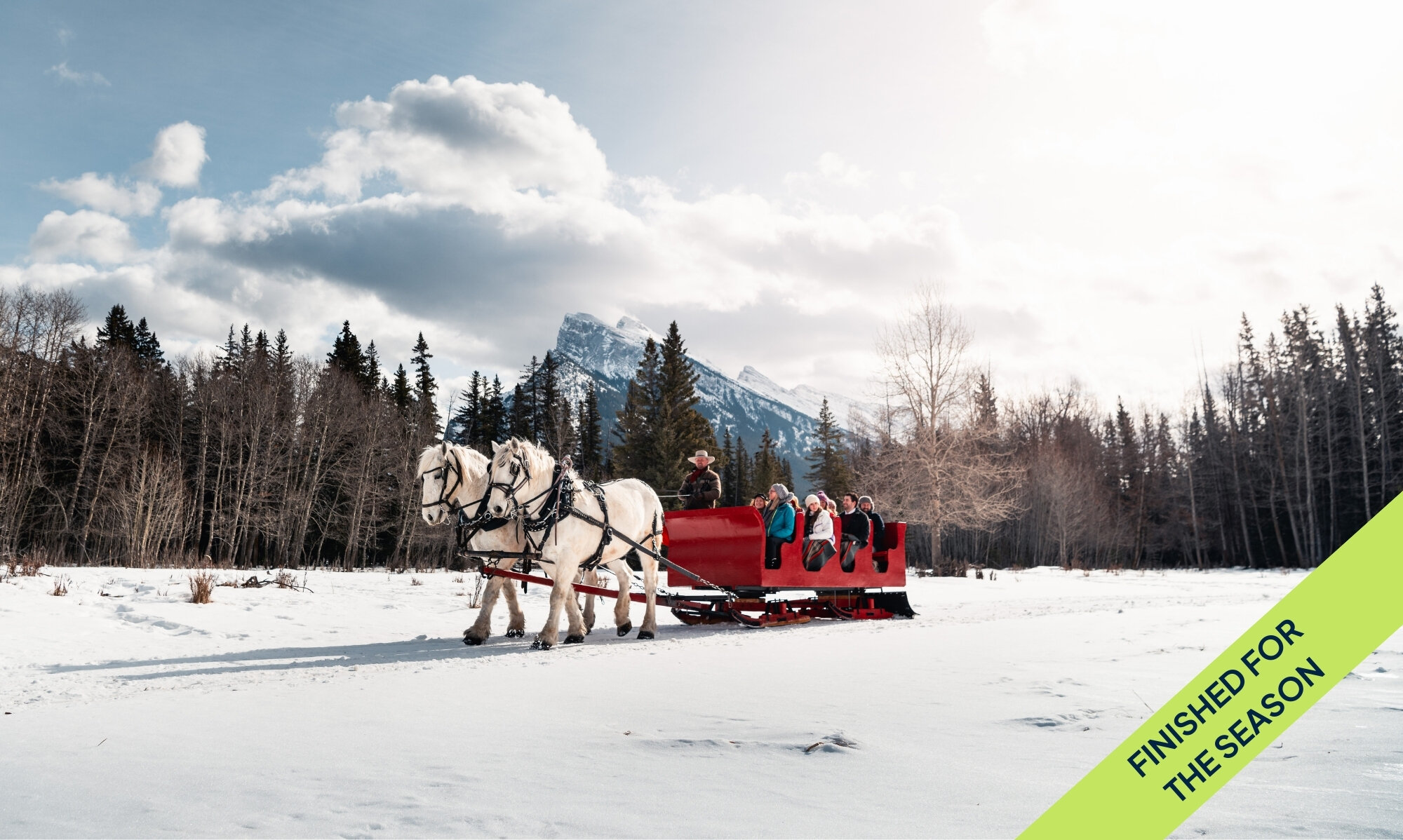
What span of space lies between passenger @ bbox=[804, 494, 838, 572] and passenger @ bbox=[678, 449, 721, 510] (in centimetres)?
150

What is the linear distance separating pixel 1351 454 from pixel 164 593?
54.8 meters

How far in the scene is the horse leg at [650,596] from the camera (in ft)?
30.9

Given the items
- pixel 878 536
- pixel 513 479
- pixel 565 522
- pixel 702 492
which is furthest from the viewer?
pixel 878 536

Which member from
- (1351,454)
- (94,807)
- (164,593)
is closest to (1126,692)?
(94,807)

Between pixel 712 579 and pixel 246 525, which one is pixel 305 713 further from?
pixel 246 525

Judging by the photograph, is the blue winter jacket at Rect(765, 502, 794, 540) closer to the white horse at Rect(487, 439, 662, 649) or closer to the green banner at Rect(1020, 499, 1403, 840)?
the white horse at Rect(487, 439, 662, 649)

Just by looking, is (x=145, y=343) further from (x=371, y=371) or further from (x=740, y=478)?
(x=740, y=478)

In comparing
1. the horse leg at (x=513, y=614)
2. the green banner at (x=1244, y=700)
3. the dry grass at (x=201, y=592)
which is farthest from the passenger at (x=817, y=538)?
Result: the green banner at (x=1244, y=700)

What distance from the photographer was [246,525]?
3481 cm

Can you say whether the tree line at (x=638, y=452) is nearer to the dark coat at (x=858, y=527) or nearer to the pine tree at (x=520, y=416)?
the pine tree at (x=520, y=416)

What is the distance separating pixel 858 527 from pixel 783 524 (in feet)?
5.50

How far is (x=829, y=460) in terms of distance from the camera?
71.6 m

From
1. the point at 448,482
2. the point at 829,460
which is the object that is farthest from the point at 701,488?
the point at 829,460

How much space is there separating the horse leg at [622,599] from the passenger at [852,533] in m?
3.39
